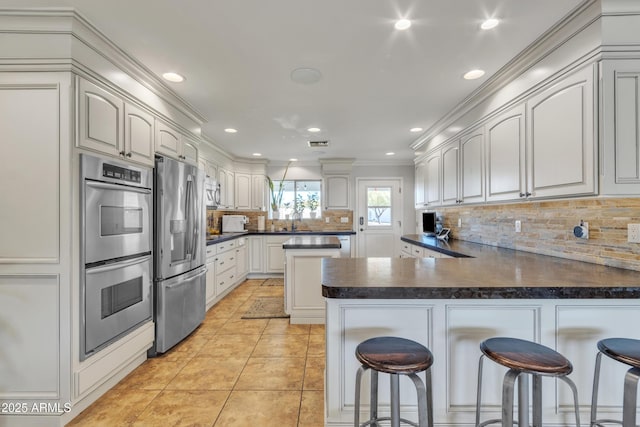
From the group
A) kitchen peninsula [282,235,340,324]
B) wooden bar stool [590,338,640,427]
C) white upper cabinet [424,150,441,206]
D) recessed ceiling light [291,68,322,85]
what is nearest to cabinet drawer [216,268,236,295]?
kitchen peninsula [282,235,340,324]

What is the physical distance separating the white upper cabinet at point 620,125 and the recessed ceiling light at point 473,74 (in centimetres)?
88

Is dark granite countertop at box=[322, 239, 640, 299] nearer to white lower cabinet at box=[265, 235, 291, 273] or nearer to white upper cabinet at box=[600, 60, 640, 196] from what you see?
white upper cabinet at box=[600, 60, 640, 196]

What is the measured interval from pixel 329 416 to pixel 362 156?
4.83m

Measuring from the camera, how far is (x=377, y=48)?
1.95 m

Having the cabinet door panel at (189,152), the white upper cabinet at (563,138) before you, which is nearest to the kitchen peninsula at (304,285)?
the cabinet door panel at (189,152)

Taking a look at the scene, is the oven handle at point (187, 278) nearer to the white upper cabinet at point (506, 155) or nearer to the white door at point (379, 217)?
the white upper cabinet at point (506, 155)

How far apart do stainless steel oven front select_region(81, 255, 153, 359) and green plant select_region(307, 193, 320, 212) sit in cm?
399

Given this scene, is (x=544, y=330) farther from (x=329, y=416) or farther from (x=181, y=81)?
(x=181, y=81)

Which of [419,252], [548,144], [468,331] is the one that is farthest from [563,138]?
[419,252]

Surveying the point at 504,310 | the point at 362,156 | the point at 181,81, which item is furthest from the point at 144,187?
the point at 362,156

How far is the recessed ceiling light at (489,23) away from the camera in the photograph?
1.68 meters

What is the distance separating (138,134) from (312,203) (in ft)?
13.5

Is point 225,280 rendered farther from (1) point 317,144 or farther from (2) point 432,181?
(2) point 432,181

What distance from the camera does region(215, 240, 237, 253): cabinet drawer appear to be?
3.91 meters
